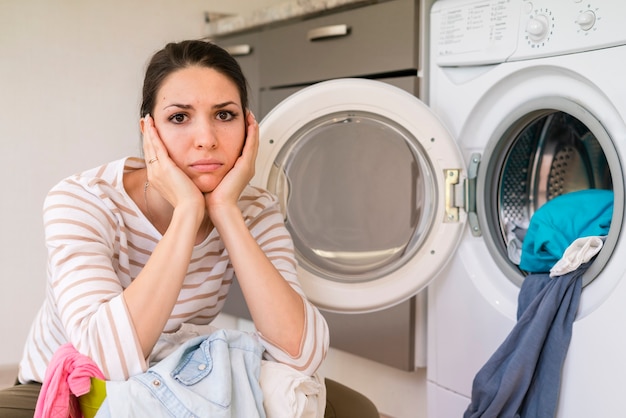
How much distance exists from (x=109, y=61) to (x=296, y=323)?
1564 millimetres

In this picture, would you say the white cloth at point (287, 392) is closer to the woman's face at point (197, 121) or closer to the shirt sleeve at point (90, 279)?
the shirt sleeve at point (90, 279)

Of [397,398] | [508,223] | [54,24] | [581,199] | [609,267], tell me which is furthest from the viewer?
[54,24]

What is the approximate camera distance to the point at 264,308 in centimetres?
127

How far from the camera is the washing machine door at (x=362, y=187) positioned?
1.66 meters

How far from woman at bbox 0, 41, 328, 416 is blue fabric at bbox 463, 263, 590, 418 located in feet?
1.35

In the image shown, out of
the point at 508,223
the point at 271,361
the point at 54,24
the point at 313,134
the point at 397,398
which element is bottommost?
the point at 397,398

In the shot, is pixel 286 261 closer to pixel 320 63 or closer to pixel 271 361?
pixel 271 361

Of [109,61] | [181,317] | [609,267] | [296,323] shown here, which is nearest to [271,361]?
[296,323]

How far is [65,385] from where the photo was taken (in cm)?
102

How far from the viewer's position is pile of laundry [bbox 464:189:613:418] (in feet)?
4.78

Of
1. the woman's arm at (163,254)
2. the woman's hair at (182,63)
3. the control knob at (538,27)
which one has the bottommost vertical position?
the woman's arm at (163,254)

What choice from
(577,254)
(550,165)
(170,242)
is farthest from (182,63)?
(550,165)

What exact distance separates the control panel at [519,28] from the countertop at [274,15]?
32 centimetres

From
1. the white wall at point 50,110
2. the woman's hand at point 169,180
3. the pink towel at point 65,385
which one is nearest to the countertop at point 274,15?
the white wall at point 50,110
